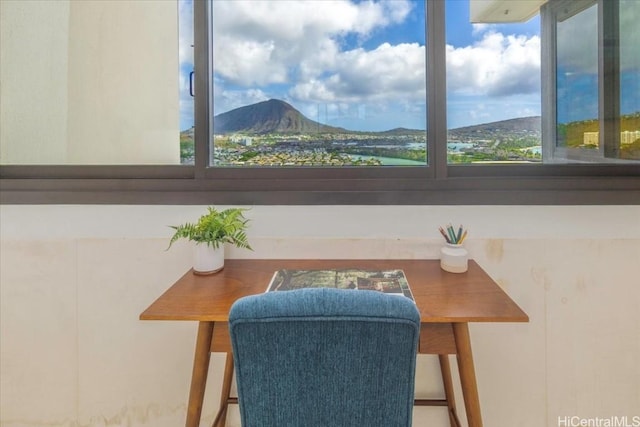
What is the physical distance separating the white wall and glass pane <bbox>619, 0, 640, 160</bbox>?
32 cm

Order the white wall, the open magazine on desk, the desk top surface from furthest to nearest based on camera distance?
the white wall, the open magazine on desk, the desk top surface

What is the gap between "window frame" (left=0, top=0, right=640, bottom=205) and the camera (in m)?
1.47

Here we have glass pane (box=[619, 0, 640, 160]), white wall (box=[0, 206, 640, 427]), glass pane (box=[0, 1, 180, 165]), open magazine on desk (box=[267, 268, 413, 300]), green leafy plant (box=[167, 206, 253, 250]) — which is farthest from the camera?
glass pane (box=[0, 1, 180, 165])

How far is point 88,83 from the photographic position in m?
1.80

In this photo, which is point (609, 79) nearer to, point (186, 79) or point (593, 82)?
point (593, 82)

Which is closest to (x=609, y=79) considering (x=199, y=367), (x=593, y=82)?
(x=593, y=82)

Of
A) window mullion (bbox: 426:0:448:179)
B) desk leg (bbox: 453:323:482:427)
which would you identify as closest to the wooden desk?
desk leg (bbox: 453:323:482:427)

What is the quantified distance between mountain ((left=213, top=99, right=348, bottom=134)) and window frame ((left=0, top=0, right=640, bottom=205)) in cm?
11

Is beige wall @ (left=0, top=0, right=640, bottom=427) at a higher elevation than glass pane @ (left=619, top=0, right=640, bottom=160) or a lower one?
lower

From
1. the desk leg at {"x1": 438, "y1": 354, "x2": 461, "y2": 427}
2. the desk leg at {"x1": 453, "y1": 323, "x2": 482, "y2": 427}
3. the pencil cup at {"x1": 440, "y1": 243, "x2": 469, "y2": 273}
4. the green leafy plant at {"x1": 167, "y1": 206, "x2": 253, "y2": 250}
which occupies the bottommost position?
the desk leg at {"x1": 438, "y1": 354, "x2": 461, "y2": 427}

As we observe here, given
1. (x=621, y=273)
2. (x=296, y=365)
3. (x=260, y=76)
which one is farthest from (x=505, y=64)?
(x=296, y=365)

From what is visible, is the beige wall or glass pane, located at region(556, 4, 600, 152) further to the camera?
glass pane, located at region(556, 4, 600, 152)

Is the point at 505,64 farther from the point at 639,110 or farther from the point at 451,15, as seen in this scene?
the point at 639,110

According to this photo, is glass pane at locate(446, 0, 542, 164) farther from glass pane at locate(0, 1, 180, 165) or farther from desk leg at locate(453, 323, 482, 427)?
glass pane at locate(0, 1, 180, 165)
